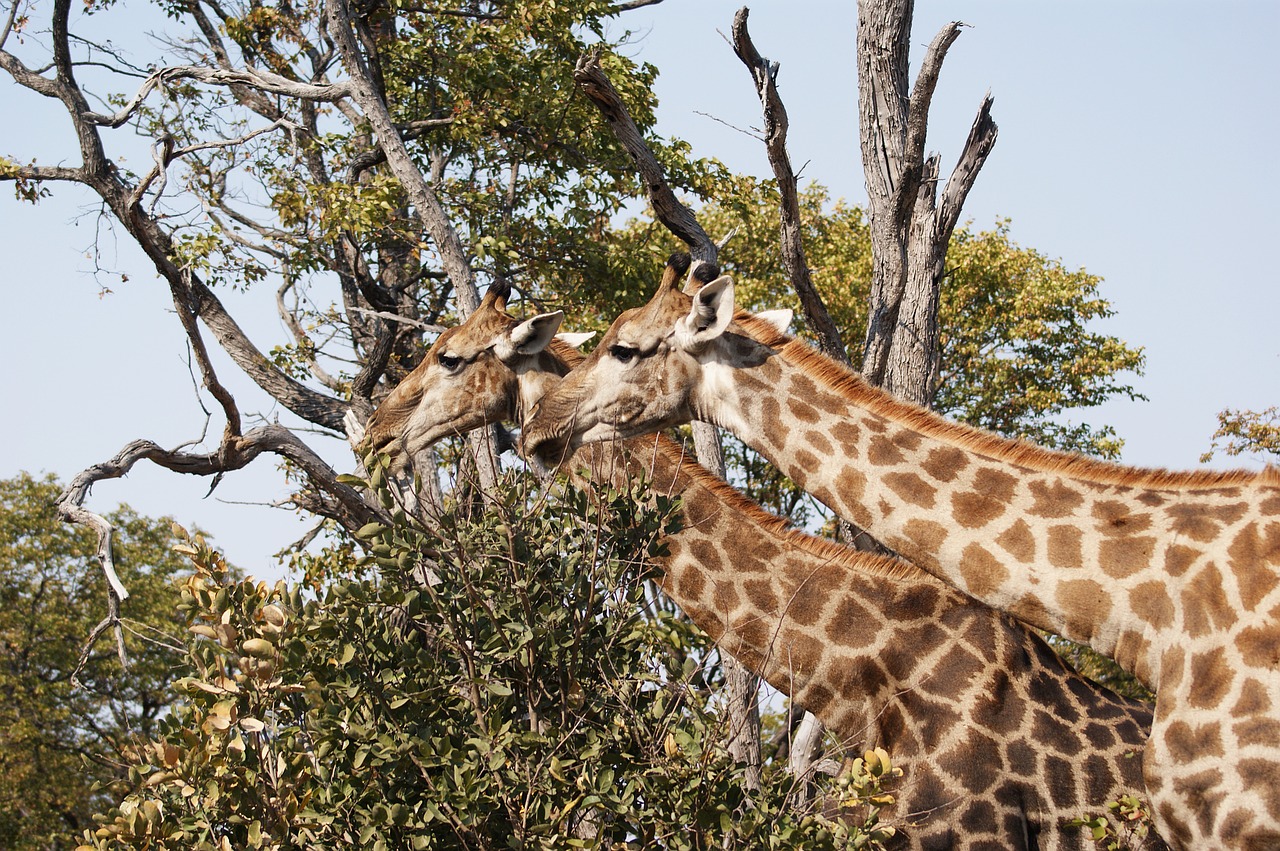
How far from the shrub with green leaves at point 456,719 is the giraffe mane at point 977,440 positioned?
1.71m

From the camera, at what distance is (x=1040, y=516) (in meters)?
5.19

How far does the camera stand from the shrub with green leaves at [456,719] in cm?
408

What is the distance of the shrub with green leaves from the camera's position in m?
4.08

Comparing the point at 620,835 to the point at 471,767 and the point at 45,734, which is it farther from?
the point at 45,734

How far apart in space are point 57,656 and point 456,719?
2239 cm

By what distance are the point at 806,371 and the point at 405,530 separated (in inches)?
106

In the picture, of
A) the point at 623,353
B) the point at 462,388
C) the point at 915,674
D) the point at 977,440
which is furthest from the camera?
the point at 462,388

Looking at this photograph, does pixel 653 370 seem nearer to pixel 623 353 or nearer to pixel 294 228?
pixel 623 353

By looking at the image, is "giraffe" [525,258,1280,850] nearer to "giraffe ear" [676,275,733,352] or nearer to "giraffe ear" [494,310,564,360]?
"giraffe ear" [676,275,733,352]

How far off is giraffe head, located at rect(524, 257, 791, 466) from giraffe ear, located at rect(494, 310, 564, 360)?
1663 millimetres

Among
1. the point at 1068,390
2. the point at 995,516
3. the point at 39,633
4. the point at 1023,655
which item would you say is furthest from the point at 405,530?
the point at 39,633

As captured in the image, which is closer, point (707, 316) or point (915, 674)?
point (915, 674)

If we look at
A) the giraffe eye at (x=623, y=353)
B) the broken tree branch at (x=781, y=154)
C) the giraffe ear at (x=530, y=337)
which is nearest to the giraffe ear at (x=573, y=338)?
the giraffe ear at (x=530, y=337)

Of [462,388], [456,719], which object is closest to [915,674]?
[456,719]
